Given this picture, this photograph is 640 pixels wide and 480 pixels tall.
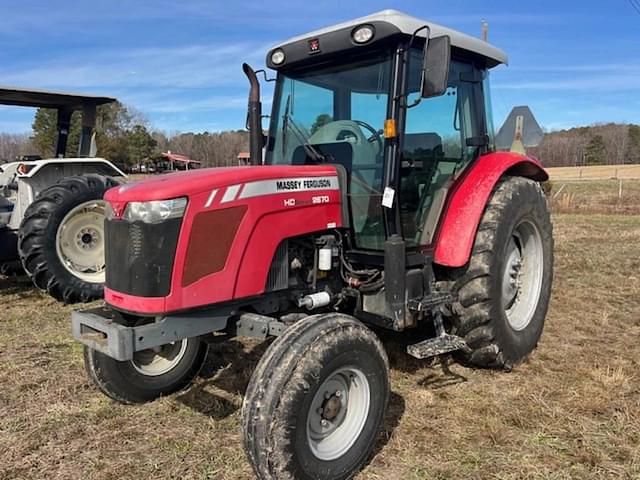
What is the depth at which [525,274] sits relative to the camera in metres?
4.35

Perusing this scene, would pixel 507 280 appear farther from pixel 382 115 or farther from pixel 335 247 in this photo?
pixel 382 115

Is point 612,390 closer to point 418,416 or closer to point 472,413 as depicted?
point 472,413

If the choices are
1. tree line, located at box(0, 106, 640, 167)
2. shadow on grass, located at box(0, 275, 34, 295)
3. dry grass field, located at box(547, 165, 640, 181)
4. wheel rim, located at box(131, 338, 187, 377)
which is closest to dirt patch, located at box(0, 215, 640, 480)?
wheel rim, located at box(131, 338, 187, 377)

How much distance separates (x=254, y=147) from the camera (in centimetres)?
371

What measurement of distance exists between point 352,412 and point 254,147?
1.88 m

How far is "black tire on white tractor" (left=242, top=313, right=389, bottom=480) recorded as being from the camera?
229 centimetres

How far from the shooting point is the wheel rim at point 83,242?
5797 mm

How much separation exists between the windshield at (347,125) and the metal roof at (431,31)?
192 millimetres

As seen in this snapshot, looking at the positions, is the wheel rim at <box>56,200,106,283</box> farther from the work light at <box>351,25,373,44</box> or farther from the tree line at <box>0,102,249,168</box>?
the tree line at <box>0,102,249,168</box>

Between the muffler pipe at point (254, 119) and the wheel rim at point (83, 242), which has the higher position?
the muffler pipe at point (254, 119)

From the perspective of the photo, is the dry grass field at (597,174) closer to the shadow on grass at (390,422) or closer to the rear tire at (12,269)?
the rear tire at (12,269)

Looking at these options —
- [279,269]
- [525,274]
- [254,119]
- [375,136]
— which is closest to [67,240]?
[254,119]

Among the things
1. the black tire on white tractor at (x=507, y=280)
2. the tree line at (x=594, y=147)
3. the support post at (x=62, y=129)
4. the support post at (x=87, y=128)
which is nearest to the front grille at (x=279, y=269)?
the black tire on white tractor at (x=507, y=280)

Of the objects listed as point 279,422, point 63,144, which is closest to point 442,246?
point 279,422
